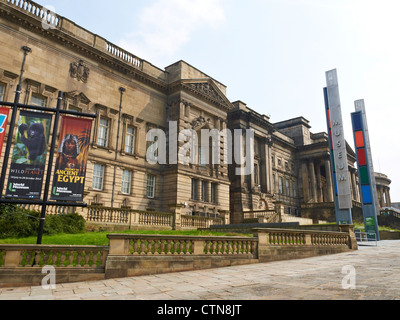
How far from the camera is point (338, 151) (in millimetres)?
27547

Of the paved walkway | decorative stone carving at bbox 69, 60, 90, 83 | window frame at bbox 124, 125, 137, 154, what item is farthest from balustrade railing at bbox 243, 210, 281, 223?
decorative stone carving at bbox 69, 60, 90, 83

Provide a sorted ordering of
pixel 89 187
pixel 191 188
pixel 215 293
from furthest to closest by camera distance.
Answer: pixel 191 188 < pixel 89 187 < pixel 215 293

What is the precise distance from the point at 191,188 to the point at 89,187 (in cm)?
1119

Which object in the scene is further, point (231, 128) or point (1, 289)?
point (231, 128)

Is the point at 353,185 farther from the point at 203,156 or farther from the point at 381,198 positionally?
the point at 203,156

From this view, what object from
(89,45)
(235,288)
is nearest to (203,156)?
(89,45)

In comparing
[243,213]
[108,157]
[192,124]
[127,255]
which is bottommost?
[127,255]

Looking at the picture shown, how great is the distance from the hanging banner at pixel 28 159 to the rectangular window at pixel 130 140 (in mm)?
19091

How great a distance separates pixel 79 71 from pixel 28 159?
18.9m

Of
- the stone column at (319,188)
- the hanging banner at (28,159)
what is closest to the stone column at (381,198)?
the stone column at (319,188)

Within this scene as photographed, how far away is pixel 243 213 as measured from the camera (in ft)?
131

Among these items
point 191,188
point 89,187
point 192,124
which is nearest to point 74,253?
point 89,187

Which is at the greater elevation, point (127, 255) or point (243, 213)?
point (243, 213)

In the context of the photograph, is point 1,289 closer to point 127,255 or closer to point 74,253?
point 74,253
